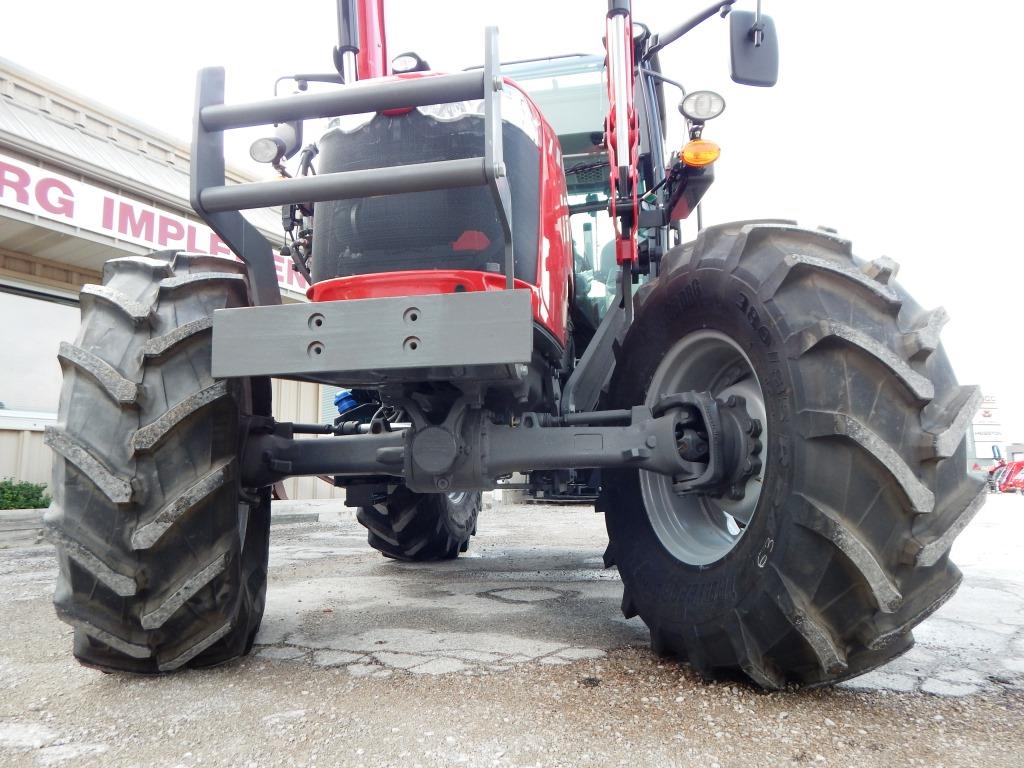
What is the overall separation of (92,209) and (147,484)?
27.8ft

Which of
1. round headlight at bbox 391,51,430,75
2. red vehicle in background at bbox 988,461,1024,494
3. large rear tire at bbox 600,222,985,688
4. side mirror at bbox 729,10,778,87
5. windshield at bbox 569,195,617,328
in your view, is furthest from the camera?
red vehicle in background at bbox 988,461,1024,494

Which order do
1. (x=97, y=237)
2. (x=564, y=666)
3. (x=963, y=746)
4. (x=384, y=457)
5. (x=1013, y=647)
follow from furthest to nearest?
(x=97, y=237) → (x=1013, y=647) → (x=384, y=457) → (x=564, y=666) → (x=963, y=746)

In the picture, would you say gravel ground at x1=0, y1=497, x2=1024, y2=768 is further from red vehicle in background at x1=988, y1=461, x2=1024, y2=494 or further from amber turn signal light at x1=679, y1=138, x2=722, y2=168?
red vehicle in background at x1=988, y1=461, x2=1024, y2=494

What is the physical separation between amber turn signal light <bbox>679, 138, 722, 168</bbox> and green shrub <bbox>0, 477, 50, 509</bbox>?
911 cm

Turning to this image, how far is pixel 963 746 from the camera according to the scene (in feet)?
5.46

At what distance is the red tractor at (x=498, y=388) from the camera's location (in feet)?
6.04

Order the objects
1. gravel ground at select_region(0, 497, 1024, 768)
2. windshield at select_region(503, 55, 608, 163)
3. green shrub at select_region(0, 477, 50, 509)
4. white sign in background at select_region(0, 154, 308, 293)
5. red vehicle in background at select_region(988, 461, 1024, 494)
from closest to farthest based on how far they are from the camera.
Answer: gravel ground at select_region(0, 497, 1024, 768) → windshield at select_region(503, 55, 608, 163) → white sign in background at select_region(0, 154, 308, 293) → green shrub at select_region(0, 477, 50, 509) → red vehicle in background at select_region(988, 461, 1024, 494)

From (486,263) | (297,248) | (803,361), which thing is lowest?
(803,361)

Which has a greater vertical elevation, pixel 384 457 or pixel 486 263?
pixel 486 263

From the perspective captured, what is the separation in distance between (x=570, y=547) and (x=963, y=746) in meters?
4.48

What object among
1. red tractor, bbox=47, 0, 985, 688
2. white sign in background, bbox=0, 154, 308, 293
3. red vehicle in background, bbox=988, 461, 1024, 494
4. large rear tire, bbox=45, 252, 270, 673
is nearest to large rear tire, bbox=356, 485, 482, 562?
red tractor, bbox=47, 0, 985, 688

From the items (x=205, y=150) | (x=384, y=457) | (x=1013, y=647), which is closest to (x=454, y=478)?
(x=384, y=457)

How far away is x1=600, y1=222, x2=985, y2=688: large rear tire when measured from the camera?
70.5 inches

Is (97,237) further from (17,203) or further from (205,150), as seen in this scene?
(205,150)
